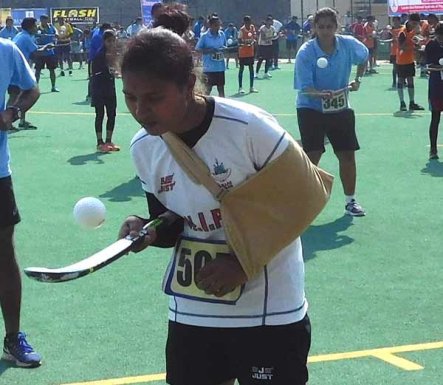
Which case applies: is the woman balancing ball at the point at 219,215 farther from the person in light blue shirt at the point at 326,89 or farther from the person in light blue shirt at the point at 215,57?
the person in light blue shirt at the point at 215,57

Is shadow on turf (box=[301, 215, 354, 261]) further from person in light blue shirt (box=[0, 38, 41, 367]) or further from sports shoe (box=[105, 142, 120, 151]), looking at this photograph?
sports shoe (box=[105, 142, 120, 151])

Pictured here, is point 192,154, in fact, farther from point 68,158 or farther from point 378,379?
point 68,158

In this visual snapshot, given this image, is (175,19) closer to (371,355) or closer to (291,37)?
(371,355)

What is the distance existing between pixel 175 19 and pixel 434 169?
6322 mm

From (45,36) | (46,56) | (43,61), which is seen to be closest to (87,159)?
(46,56)

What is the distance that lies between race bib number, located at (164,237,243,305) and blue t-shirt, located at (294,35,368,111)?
594cm

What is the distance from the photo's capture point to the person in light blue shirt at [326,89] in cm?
911

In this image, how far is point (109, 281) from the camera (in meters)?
7.18

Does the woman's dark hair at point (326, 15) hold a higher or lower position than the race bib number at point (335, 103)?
higher

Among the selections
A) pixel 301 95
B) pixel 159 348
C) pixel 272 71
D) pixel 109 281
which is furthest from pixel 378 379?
pixel 272 71

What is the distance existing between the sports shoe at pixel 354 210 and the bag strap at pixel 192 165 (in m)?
6.43

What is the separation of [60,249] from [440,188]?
479 cm

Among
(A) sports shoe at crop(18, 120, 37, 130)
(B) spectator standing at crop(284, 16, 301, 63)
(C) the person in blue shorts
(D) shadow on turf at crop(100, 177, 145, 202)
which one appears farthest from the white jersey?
(B) spectator standing at crop(284, 16, 301, 63)

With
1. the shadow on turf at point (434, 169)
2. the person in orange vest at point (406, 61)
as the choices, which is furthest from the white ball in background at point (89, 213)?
the person in orange vest at point (406, 61)
